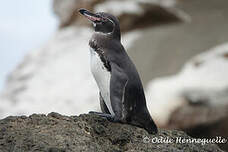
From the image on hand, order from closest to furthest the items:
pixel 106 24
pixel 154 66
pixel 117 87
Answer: pixel 117 87, pixel 106 24, pixel 154 66

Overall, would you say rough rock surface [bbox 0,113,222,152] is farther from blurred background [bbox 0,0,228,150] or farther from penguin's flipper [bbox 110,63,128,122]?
blurred background [bbox 0,0,228,150]

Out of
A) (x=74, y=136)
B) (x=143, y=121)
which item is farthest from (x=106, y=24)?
(x=74, y=136)

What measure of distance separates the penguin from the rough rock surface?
7 centimetres

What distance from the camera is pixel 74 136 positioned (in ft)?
9.87

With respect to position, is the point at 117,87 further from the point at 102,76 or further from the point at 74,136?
the point at 74,136

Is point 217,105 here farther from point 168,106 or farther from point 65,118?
A: point 65,118

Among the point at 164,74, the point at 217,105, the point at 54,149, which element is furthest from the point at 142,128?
the point at 164,74

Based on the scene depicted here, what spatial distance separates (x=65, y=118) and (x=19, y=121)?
0.28m

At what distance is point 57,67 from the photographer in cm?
1230

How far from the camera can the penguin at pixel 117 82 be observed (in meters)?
3.37

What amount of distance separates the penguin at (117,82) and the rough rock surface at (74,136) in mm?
71

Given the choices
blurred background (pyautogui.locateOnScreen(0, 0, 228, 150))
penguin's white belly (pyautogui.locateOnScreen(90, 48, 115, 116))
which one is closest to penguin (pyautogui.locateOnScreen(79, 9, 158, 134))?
penguin's white belly (pyautogui.locateOnScreen(90, 48, 115, 116))

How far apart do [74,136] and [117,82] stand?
538mm

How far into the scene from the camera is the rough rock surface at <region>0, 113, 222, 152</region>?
2904 millimetres
